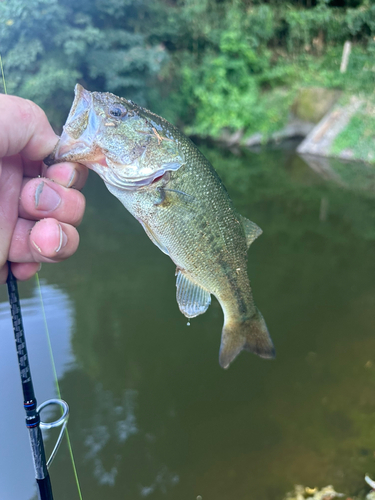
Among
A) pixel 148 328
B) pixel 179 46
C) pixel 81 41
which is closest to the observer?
pixel 148 328

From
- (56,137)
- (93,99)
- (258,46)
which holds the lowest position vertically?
(258,46)

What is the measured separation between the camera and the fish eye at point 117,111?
1.56 meters

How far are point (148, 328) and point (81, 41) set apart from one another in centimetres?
929

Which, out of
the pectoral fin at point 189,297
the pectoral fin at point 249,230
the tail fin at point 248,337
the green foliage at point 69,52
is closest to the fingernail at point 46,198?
the pectoral fin at point 189,297

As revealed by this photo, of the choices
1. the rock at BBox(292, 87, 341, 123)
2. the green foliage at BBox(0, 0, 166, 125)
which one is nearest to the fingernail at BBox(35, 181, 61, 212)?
the green foliage at BBox(0, 0, 166, 125)

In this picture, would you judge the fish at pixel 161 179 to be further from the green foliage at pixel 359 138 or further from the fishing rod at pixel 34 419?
the green foliage at pixel 359 138

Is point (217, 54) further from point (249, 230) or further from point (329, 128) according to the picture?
point (249, 230)

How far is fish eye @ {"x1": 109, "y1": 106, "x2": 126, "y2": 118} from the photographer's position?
1.56 meters

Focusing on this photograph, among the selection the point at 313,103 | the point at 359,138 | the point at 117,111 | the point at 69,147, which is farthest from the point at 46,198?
the point at 313,103

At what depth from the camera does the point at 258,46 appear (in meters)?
15.1

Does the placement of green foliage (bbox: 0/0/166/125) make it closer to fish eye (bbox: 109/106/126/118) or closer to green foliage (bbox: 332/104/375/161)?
green foliage (bbox: 332/104/375/161)

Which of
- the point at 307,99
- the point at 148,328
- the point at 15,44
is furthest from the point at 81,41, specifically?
the point at 148,328

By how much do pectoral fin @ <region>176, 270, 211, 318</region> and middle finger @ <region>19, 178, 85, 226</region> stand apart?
56 centimetres

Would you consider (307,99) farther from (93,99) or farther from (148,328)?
(93,99)
